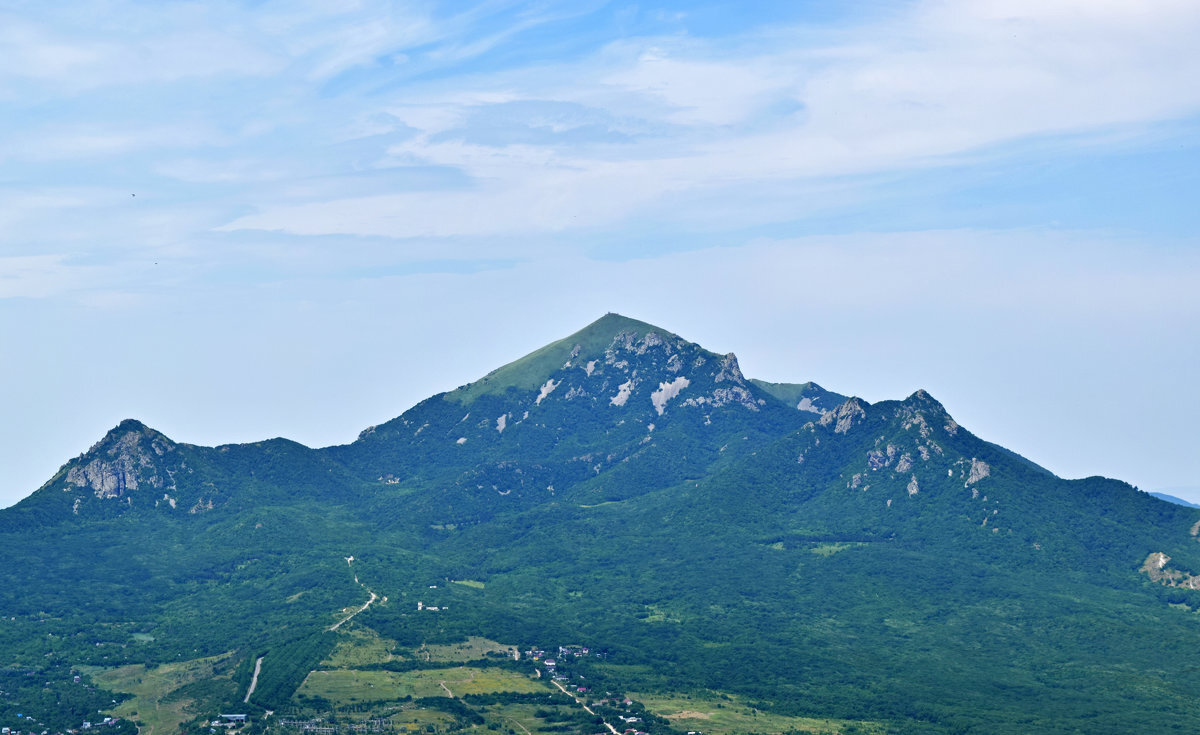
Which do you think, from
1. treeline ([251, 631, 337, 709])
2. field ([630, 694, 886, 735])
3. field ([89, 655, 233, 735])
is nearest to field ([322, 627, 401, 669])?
treeline ([251, 631, 337, 709])

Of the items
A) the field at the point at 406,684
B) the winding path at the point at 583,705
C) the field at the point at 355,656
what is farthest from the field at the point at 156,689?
the winding path at the point at 583,705

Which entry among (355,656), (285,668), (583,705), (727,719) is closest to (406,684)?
(355,656)

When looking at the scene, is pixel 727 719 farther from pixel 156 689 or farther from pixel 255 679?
pixel 156 689

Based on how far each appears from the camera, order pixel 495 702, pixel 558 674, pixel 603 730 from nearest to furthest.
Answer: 1. pixel 603 730
2. pixel 495 702
3. pixel 558 674

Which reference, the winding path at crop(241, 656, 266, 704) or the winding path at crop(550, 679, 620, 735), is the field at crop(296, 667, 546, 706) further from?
the winding path at crop(241, 656, 266, 704)

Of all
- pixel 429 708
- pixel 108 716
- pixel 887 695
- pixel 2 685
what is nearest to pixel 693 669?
pixel 887 695

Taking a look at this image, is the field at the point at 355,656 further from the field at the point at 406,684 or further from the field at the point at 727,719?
the field at the point at 727,719

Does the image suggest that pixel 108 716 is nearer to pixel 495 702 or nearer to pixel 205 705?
pixel 205 705
